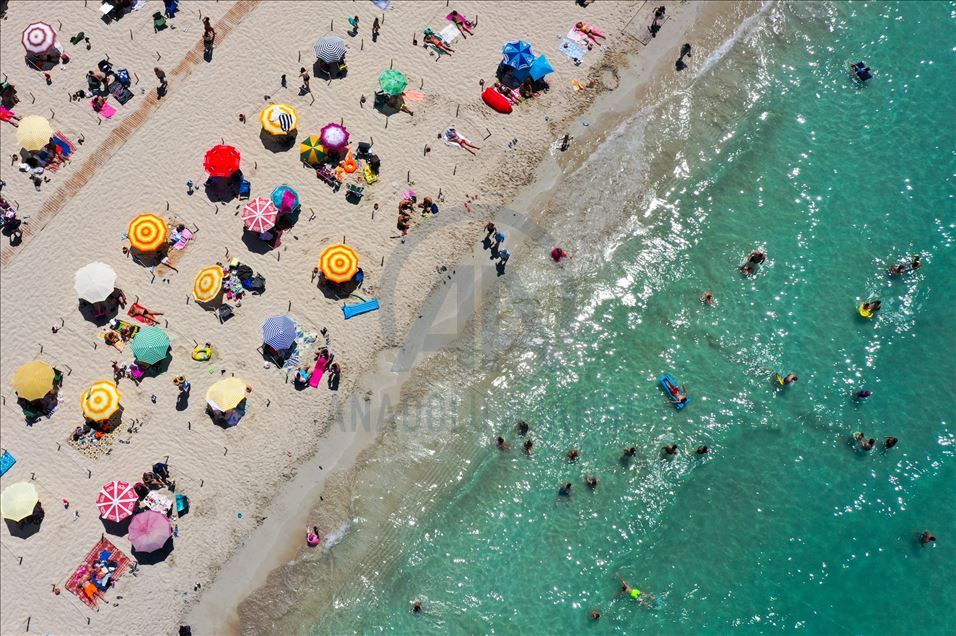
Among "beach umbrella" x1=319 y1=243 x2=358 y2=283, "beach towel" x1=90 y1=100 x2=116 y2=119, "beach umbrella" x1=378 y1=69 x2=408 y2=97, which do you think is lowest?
"beach towel" x1=90 y1=100 x2=116 y2=119

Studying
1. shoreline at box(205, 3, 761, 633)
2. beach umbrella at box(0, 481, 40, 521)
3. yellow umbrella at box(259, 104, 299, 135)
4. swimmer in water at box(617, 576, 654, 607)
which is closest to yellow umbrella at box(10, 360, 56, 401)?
beach umbrella at box(0, 481, 40, 521)

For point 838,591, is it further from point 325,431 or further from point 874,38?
point 874,38

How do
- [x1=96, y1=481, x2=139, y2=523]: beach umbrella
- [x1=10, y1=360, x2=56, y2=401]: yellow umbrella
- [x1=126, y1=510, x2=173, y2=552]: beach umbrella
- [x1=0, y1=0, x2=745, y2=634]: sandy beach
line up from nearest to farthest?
[x1=126, y1=510, x2=173, y2=552]: beach umbrella < [x1=96, y1=481, x2=139, y2=523]: beach umbrella < [x1=10, y1=360, x2=56, y2=401]: yellow umbrella < [x1=0, y1=0, x2=745, y2=634]: sandy beach

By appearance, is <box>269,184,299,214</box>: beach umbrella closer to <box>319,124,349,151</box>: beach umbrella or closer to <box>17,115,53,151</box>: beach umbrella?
<box>319,124,349,151</box>: beach umbrella

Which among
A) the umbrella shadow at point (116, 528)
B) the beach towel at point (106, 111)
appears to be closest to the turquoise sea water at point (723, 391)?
the umbrella shadow at point (116, 528)

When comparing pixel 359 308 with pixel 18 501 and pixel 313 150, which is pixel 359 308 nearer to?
pixel 313 150

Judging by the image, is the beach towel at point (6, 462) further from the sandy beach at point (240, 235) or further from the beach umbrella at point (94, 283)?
the beach umbrella at point (94, 283)

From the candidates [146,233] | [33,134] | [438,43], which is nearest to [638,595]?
[146,233]
